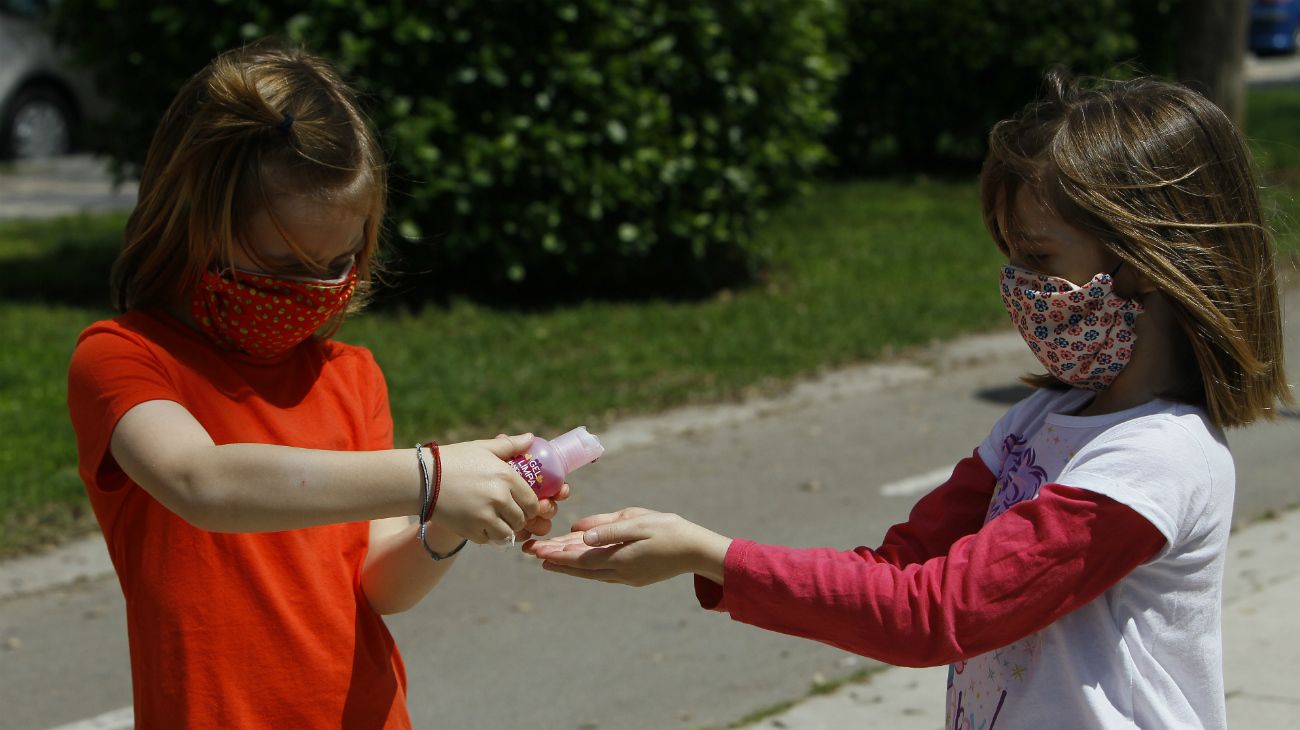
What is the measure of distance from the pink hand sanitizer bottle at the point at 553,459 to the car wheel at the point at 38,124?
637 inches

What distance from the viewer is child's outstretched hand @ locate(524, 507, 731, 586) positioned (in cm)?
199

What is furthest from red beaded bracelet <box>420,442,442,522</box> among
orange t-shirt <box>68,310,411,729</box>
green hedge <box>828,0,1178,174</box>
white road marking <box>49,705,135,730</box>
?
Answer: green hedge <box>828,0,1178,174</box>

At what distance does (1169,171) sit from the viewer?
196 cm

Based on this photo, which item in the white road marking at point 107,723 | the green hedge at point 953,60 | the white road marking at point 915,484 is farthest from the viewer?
the green hedge at point 953,60

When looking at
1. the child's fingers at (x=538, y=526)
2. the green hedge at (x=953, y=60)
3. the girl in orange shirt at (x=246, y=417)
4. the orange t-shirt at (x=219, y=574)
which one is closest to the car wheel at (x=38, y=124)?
the green hedge at (x=953, y=60)

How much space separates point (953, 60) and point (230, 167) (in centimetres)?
1341

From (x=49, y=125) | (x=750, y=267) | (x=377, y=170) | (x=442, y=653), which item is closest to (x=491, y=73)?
(x=750, y=267)

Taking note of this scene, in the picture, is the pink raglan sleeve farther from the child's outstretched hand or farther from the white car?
the white car

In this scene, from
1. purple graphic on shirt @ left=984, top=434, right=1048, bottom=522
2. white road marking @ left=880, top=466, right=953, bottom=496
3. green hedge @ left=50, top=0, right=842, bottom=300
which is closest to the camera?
purple graphic on shirt @ left=984, top=434, right=1048, bottom=522

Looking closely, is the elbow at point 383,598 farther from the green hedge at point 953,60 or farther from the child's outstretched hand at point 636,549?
the green hedge at point 953,60

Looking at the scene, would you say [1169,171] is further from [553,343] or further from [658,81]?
[658,81]

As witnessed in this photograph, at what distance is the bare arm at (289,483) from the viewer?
6.19ft

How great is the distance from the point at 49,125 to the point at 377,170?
16.1 meters

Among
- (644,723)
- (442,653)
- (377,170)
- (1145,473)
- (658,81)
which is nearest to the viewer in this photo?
(1145,473)
